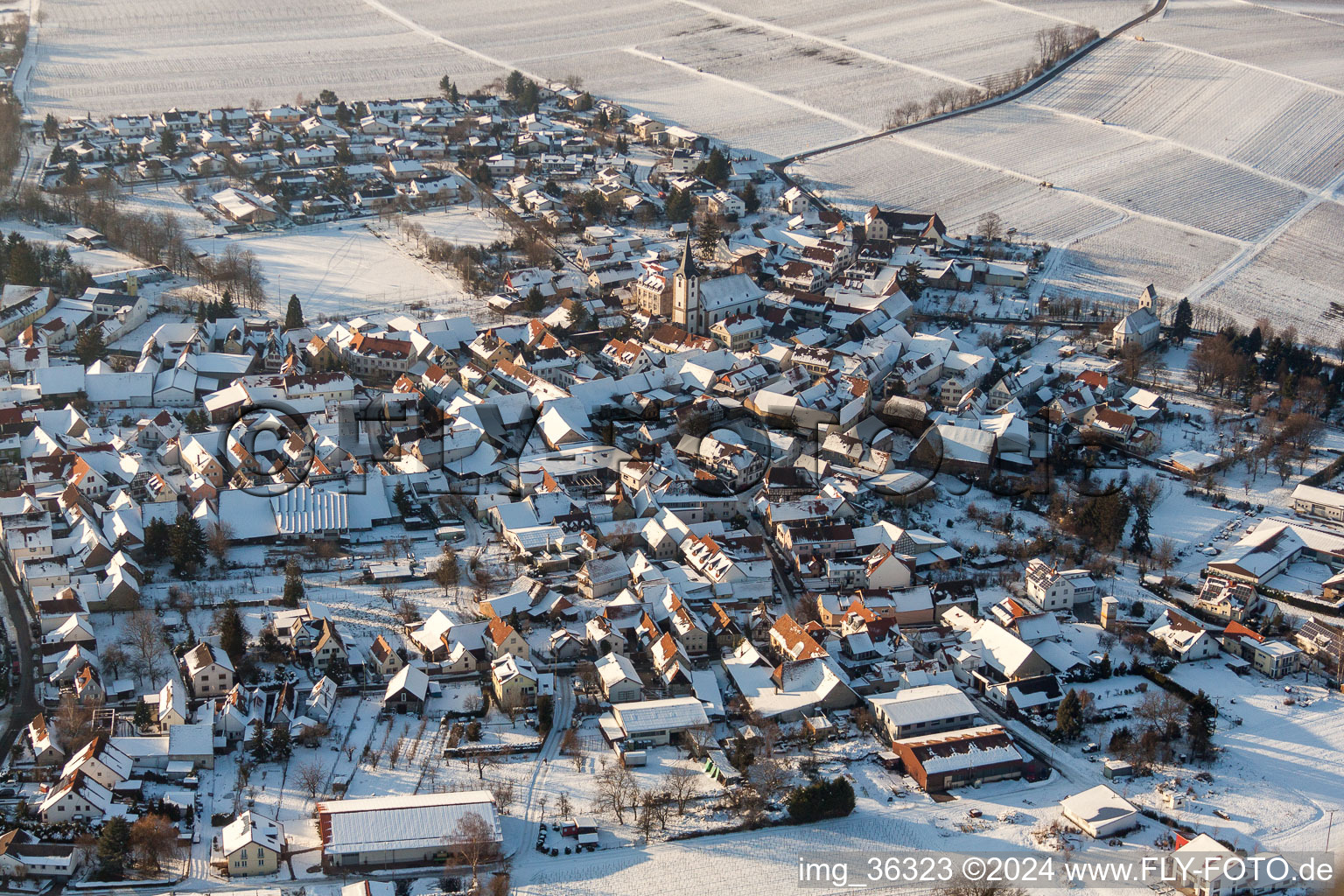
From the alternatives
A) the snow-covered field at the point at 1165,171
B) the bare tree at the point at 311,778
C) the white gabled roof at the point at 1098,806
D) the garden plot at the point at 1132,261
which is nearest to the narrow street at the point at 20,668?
the bare tree at the point at 311,778

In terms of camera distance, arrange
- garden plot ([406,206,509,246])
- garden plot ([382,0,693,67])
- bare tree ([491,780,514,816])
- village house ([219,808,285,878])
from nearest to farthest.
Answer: village house ([219,808,285,878]), bare tree ([491,780,514,816]), garden plot ([406,206,509,246]), garden plot ([382,0,693,67])

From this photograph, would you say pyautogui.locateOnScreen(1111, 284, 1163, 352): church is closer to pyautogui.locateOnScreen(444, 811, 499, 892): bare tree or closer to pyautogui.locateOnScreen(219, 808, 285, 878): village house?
pyautogui.locateOnScreen(444, 811, 499, 892): bare tree

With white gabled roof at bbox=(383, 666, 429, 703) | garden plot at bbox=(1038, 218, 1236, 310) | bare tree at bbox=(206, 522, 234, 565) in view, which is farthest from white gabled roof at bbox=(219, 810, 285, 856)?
garden plot at bbox=(1038, 218, 1236, 310)

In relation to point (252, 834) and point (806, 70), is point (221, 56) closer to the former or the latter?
point (806, 70)

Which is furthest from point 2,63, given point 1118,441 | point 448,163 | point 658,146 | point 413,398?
point 1118,441

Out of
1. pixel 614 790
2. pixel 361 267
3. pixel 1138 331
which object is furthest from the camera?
pixel 361 267

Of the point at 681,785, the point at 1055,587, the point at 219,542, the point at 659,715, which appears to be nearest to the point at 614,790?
the point at 681,785
